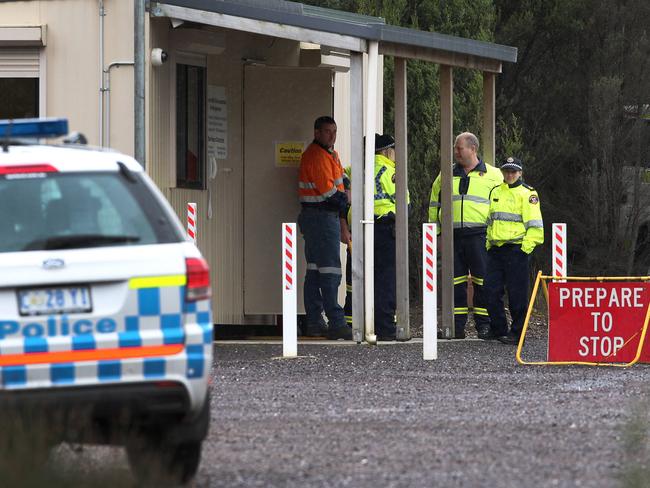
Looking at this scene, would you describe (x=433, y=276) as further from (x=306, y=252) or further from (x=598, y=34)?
(x=598, y=34)

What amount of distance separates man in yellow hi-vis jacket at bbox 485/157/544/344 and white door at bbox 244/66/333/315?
7.05 ft

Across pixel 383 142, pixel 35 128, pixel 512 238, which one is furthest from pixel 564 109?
pixel 35 128

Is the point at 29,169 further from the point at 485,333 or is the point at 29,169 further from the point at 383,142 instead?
the point at 485,333

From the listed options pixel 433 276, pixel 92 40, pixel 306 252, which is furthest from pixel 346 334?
pixel 92 40

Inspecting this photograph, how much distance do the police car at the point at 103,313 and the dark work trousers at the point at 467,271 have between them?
9.50m

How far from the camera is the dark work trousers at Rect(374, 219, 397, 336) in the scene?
15.7m

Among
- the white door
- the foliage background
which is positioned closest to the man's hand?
the white door

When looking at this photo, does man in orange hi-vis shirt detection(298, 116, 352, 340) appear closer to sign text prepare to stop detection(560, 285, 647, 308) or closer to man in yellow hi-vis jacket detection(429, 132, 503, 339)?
man in yellow hi-vis jacket detection(429, 132, 503, 339)

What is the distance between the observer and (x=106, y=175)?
6961mm

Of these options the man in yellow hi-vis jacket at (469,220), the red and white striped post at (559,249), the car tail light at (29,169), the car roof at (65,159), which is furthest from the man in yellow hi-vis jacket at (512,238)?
the car tail light at (29,169)

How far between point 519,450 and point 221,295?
8.20 meters

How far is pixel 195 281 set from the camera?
6828 millimetres

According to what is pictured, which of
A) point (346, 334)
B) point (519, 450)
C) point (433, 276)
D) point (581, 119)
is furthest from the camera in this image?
point (581, 119)

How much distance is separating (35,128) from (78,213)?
880 millimetres
